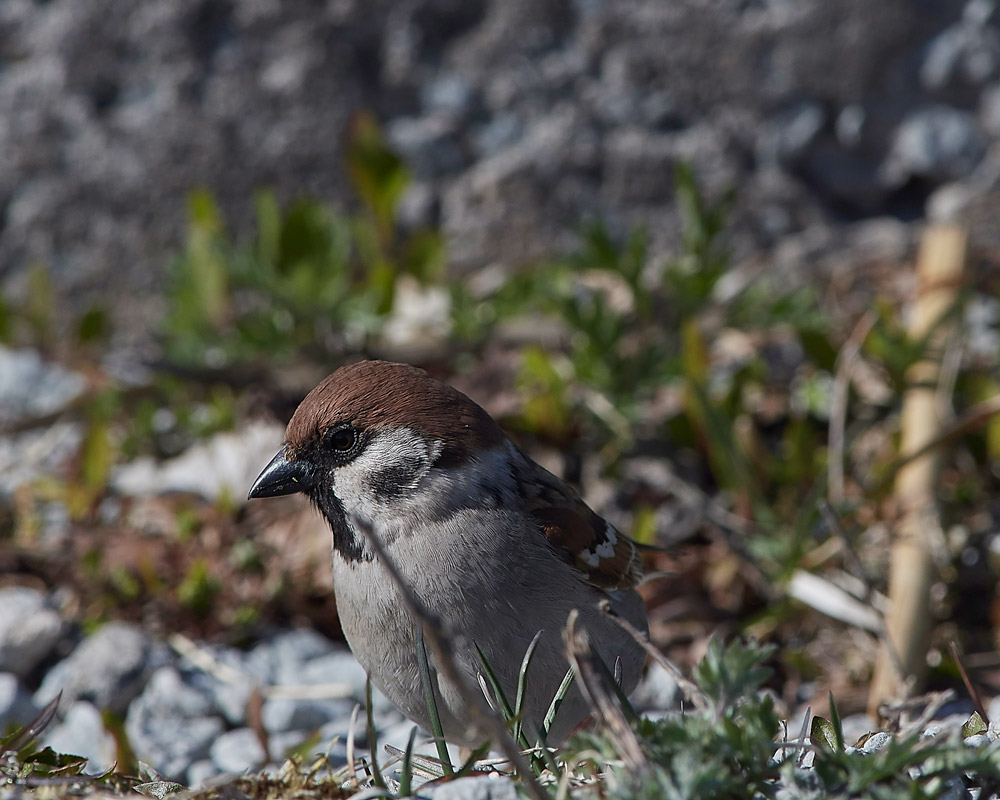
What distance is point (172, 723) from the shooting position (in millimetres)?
3324

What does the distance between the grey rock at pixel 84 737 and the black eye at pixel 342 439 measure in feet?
3.78

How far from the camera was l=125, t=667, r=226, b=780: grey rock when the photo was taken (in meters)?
3.15

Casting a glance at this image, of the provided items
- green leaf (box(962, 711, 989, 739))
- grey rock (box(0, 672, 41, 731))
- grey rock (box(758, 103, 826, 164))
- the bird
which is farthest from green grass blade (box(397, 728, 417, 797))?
grey rock (box(758, 103, 826, 164))

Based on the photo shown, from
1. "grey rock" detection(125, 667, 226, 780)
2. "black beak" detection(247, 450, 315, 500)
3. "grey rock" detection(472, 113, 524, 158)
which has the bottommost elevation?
"grey rock" detection(125, 667, 226, 780)

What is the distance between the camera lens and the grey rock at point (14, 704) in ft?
10.8

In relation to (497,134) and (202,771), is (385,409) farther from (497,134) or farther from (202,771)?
(497,134)

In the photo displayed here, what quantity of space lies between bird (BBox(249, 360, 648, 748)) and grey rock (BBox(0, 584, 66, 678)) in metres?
1.46

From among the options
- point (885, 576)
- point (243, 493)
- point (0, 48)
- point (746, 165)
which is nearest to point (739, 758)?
point (885, 576)

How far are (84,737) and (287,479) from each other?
1.21 m

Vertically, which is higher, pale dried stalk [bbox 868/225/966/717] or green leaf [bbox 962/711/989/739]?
green leaf [bbox 962/711/989/739]

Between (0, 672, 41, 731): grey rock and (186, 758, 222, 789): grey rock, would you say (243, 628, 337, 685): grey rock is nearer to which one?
(186, 758, 222, 789): grey rock

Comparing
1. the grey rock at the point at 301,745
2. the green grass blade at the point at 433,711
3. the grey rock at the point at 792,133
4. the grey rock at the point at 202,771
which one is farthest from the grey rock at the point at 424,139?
the green grass blade at the point at 433,711

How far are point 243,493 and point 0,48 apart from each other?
8.44 ft

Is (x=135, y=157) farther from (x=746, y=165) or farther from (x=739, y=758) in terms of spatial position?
(x=739, y=758)
